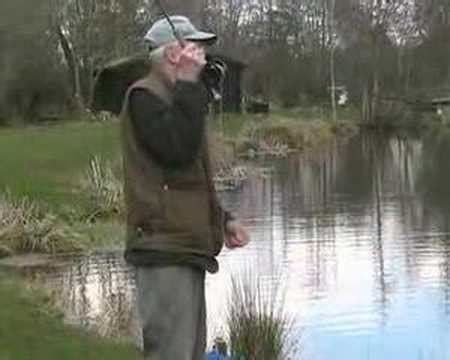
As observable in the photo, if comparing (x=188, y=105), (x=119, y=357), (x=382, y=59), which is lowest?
(x=119, y=357)

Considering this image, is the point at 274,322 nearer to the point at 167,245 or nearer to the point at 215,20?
the point at 167,245

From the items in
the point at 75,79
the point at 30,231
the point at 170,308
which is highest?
the point at 75,79

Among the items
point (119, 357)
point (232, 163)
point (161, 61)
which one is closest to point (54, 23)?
point (161, 61)

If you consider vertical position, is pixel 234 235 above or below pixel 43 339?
above

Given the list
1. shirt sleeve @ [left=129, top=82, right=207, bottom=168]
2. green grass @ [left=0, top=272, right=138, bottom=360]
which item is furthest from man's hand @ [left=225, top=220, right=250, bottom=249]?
green grass @ [left=0, top=272, right=138, bottom=360]

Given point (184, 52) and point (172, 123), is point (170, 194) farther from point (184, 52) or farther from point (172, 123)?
point (184, 52)

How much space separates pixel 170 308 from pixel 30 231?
12.2 meters

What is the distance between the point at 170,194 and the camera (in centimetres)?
508

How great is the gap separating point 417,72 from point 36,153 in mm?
34034

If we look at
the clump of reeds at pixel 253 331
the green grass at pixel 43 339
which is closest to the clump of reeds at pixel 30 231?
the green grass at pixel 43 339

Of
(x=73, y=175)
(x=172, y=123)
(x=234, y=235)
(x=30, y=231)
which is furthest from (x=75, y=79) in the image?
(x=172, y=123)

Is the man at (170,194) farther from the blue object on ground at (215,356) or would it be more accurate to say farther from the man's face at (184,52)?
the blue object on ground at (215,356)

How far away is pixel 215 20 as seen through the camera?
57.4 meters

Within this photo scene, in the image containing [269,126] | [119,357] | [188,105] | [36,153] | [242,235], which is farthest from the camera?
[269,126]
